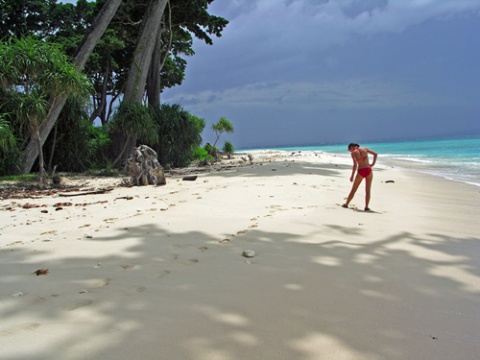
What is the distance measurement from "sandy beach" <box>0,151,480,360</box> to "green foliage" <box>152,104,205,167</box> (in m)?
11.0

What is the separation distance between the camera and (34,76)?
338 inches

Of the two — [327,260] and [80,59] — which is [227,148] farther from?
[327,260]

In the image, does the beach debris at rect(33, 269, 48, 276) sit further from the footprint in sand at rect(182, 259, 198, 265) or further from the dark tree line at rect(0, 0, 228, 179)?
the dark tree line at rect(0, 0, 228, 179)

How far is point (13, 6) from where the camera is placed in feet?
64.6

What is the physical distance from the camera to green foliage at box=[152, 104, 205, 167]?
15055 millimetres

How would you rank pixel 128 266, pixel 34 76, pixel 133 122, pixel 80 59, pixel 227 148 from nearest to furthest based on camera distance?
1. pixel 128 266
2. pixel 34 76
3. pixel 80 59
4. pixel 133 122
5. pixel 227 148

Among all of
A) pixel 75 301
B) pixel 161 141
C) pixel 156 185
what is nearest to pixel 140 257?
pixel 75 301

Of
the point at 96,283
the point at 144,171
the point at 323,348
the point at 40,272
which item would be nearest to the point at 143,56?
the point at 144,171

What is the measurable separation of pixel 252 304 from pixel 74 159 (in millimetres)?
12009

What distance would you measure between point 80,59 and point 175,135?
5012mm

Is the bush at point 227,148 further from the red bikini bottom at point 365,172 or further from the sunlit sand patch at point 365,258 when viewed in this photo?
the sunlit sand patch at point 365,258

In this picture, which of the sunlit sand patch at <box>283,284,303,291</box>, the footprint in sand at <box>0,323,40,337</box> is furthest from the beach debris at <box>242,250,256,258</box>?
the footprint in sand at <box>0,323,40,337</box>

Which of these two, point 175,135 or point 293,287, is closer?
point 293,287

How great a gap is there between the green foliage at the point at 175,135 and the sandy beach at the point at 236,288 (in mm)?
10978
